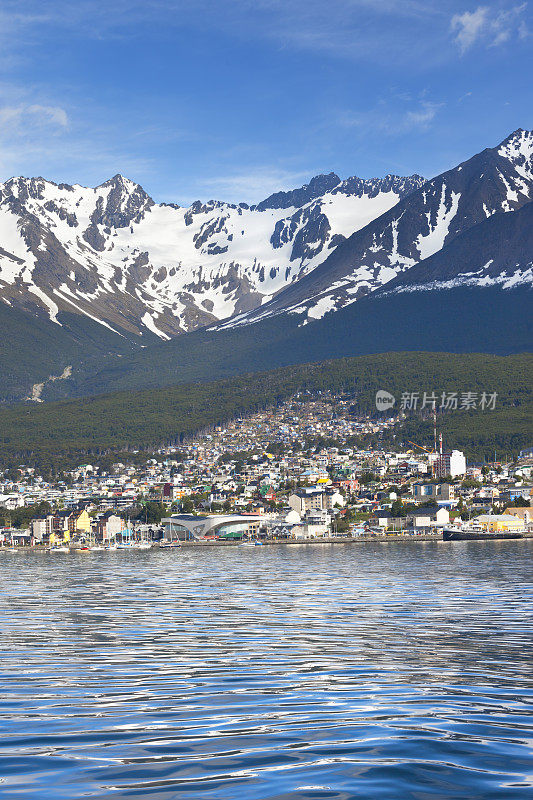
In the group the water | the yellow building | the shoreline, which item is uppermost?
the yellow building

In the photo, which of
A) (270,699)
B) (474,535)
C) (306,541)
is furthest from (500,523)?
Answer: (270,699)

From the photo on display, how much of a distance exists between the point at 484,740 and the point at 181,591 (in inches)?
2031

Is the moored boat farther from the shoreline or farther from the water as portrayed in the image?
the water

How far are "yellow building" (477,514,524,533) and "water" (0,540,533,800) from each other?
5005 inches

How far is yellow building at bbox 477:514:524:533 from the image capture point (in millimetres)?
184000

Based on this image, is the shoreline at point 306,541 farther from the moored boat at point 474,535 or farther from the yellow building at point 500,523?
the yellow building at point 500,523

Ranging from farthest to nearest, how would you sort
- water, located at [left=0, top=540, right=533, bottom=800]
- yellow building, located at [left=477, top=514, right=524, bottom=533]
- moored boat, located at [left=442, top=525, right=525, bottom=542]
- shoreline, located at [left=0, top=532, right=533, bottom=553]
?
yellow building, located at [left=477, top=514, right=524, bottom=533], shoreline, located at [left=0, top=532, right=533, bottom=553], moored boat, located at [left=442, top=525, right=525, bottom=542], water, located at [left=0, top=540, right=533, bottom=800]

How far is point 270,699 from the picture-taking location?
26.0 meters

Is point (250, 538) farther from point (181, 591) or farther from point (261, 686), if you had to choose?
point (261, 686)

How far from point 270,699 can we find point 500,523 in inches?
6464

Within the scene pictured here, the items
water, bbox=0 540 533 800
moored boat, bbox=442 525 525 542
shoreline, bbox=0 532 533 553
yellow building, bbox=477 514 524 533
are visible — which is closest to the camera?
water, bbox=0 540 533 800

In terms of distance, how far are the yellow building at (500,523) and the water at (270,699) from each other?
417ft

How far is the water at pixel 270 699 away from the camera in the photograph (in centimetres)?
1789

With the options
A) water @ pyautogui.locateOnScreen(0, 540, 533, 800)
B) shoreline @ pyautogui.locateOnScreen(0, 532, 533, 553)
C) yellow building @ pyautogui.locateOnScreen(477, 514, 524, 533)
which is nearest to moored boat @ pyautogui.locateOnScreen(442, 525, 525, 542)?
shoreline @ pyautogui.locateOnScreen(0, 532, 533, 553)
